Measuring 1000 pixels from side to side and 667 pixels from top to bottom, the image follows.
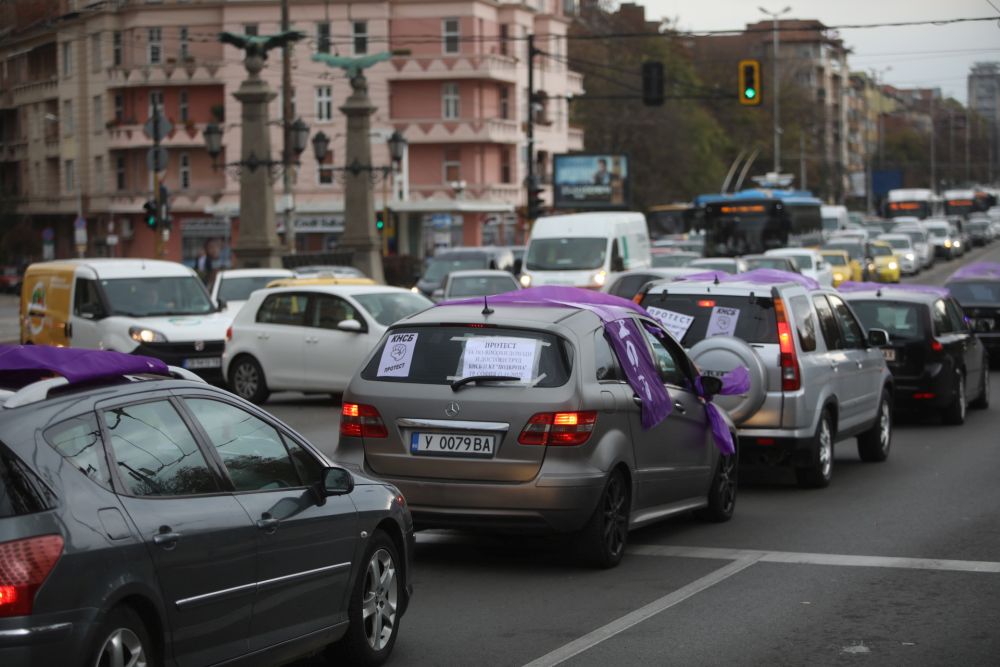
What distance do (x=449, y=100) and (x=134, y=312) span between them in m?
59.9

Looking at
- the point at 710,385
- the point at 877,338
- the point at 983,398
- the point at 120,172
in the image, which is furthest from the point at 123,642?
the point at 120,172

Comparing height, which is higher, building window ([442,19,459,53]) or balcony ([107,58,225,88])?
building window ([442,19,459,53])

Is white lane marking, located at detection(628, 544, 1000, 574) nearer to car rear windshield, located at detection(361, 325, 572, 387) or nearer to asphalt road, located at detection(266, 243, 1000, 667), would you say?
asphalt road, located at detection(266, 243, 1000, 667)

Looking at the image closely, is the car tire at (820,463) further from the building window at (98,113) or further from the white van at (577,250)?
the building window at (98,113)

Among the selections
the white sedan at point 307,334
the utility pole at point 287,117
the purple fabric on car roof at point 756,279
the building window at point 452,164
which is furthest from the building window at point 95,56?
the purple fabric on car roof at point 756,279

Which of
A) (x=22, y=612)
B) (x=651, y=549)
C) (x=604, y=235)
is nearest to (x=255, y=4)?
(x=604, y=235)

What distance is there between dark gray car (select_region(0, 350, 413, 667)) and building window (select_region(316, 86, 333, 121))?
7698 centimetres

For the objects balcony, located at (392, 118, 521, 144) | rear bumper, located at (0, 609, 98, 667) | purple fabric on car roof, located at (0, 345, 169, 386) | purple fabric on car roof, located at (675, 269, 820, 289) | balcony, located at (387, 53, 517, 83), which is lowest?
rear bumper, located at (0, 609, 98, 667)

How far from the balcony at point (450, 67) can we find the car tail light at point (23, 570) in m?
76.0

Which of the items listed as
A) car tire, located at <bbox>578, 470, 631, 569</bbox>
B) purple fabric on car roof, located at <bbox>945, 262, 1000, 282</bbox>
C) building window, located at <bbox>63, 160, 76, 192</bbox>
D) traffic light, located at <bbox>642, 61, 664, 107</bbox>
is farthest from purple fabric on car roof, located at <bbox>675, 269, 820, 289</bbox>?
building window, located at <bbox>63, 160, 76, 192</bbox>

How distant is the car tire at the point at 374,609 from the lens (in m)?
7.17

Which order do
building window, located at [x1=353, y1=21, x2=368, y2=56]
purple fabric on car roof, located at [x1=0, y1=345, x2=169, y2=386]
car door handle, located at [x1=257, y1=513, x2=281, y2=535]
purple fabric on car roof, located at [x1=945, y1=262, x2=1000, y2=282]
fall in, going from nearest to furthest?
purple fabric on car roof, located at [x1=0, y1=345, x2=169, y2=386] < car door handle, located at [x1=257, y1=513, x2=281, y2=535] < purple fabric on car roof, located at [x1=945, y1=262, x2=1000, y2=282] < building window, located at [x1=353, y1=21, x2=368, y2=56]

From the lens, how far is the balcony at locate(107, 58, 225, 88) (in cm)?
8244

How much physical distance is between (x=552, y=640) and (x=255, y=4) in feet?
247
